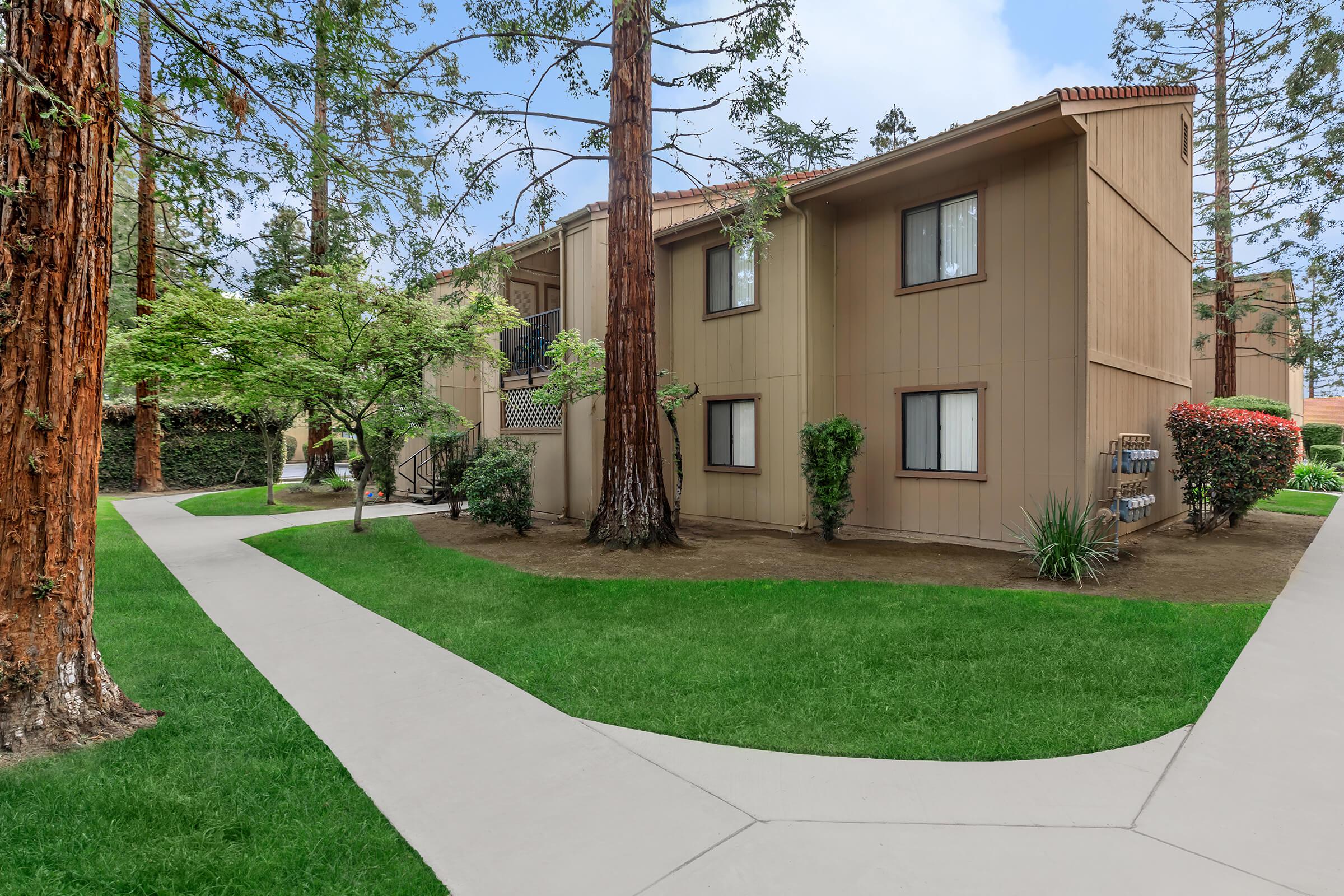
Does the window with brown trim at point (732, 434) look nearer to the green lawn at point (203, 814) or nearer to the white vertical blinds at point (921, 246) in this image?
the white vertical blinds at point (921, 246)

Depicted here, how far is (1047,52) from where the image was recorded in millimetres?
24203

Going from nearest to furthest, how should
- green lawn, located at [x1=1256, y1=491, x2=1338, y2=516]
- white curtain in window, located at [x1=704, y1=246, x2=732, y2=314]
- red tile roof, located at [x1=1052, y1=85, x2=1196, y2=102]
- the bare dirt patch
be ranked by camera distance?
1. the bare dirt patch
2. red tile roof, located at [x1=1052, y1=85, x2=1196, y2=102]
3. white curtain in window, located at [x1=704, y1=246, x2=732, y2=314]
4. green lawn, located at [x1=1256, y1=491, x2=1338, y2=516]

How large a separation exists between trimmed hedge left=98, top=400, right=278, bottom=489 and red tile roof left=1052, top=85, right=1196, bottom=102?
765 inches

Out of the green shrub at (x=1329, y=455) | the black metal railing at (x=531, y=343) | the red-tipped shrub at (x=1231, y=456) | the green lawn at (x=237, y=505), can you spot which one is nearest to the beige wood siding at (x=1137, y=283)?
the red-tipped shrub at (x=1231, y=456)

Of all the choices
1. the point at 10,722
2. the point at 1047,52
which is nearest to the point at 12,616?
the point at 10,722

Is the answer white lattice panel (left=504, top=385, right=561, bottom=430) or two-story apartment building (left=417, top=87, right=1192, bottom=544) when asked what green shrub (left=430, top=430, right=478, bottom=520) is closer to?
white lattice panel (left=504, top=385, right=561, bottom=430)

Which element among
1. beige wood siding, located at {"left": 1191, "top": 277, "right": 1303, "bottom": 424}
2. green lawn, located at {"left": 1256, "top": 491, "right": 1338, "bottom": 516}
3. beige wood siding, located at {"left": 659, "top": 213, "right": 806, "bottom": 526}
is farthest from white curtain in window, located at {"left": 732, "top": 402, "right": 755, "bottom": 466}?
beige wood siding, located at {"left": 1191, "top": 277, "right": 1303, "bottom": 424}

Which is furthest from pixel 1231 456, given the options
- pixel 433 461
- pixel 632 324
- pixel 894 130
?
pixel 894 130

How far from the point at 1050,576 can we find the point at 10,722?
7.94 meters

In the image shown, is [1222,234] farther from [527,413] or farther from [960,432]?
[527,413]

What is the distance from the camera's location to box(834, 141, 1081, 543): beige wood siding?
7.95 meters

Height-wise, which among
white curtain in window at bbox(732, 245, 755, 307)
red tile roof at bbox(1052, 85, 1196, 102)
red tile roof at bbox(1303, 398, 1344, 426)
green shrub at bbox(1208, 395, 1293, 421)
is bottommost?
green shrub at bbox(1208, 395, 1293, 421)

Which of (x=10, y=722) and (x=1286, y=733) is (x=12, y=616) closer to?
(x=10, y=722)

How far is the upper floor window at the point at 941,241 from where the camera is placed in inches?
344
